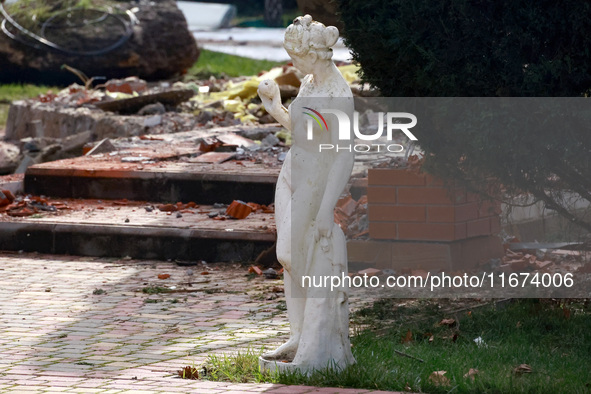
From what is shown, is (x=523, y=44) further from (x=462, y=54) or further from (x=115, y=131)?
(x=115, y=131)

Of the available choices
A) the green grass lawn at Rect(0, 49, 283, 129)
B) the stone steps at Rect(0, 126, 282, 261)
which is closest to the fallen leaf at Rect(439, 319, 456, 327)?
the stone steps at Rect(0, 126, 282, 261)

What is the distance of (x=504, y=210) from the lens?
8445mm

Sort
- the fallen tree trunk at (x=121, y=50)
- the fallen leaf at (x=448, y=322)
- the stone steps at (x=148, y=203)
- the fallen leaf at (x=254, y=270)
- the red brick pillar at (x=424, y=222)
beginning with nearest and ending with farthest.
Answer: the fallen leaf at (x=448, y=322) < the red brick pillar at (x=424, y=222) < the fallen leaf at (x=254, y=270) < the stone steps at (x=148, y=203) < the fallen tree trunk at (x=121, y=50)

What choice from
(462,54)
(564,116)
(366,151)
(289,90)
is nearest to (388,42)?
(462,54)

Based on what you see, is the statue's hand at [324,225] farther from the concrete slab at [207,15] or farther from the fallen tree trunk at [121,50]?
the concrete slab at [207,15]

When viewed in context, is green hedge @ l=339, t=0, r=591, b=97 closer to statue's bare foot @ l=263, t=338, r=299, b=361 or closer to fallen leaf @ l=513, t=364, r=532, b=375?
fallen leaf @ l=513, t=364, r=532, b=375

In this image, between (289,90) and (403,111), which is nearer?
(403,111)

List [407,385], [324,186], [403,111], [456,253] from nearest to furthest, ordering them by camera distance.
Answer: [407,385] → [324,186] → [403,111] → [456,253]

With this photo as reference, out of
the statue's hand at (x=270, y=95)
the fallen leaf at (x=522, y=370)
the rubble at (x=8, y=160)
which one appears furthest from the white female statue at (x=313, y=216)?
the rubble at (x=8, y=160)

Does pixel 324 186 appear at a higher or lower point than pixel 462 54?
lower

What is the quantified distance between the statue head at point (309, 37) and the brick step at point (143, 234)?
370 centimetres

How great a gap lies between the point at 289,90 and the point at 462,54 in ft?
27.5

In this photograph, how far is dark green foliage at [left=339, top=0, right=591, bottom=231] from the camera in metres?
6.44

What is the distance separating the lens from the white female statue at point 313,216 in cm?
541
